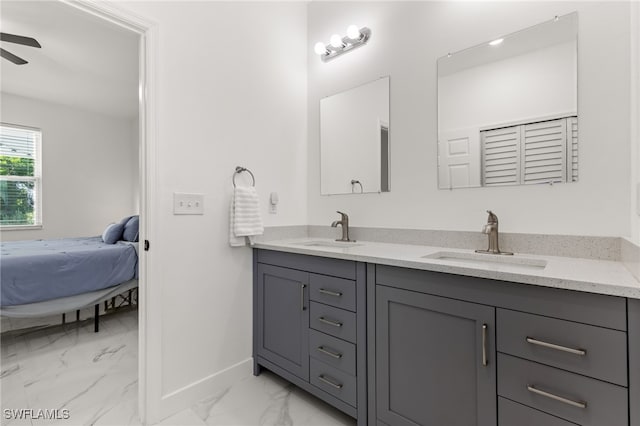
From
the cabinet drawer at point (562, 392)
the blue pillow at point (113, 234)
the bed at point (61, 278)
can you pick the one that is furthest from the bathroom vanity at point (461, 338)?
the blue pillow at point (113, 234)

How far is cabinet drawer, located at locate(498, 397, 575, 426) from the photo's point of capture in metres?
0.93

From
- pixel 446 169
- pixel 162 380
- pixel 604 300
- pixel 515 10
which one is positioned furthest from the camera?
pixel 446 169

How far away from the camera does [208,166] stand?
1804 mm

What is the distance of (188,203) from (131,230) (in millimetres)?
2152

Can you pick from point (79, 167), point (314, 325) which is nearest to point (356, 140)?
point (314, 325)

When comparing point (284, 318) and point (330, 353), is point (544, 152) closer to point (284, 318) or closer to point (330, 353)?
point (330, 353)

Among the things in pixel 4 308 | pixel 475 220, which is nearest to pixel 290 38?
pixel 475 220

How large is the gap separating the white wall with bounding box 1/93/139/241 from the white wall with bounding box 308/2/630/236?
413 centimetres

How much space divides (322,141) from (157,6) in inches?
50.1

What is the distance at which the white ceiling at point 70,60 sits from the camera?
2.37 meters

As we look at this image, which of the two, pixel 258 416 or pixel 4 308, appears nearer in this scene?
pixel 258 416

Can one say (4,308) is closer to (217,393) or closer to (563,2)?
(217,393)

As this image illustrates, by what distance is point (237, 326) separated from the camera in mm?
1950

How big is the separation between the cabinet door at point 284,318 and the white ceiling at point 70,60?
5.02 feet
